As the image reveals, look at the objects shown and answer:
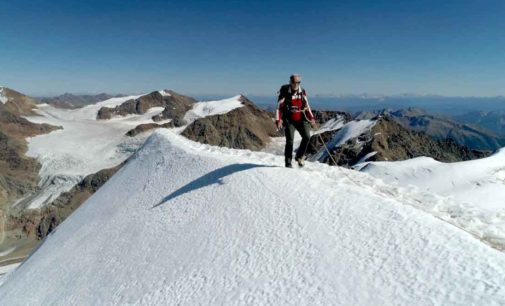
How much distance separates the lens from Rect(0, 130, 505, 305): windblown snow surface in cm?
707

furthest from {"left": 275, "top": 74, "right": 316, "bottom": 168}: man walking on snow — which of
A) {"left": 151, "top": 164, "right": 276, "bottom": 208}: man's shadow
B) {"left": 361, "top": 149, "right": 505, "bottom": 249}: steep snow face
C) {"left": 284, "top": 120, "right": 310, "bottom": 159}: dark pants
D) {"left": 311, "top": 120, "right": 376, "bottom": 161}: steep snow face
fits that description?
{"left": 311, "top": 120, "right": 376, "bottom": 161}: steep snow face

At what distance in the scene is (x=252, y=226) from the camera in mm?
10438

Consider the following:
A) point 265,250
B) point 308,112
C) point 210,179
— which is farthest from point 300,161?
point 265,250

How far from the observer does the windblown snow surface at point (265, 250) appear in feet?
23.2

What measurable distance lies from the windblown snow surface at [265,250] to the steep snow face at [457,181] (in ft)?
6.03

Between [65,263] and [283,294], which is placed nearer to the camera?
[283,294]

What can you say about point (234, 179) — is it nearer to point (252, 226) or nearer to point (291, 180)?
point (291, 180)

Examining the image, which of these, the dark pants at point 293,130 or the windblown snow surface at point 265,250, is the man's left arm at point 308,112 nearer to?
the dark pants at point 293,130

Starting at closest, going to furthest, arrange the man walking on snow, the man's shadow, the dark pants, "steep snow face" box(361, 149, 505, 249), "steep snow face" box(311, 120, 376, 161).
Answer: "steep snow face" box(361, 149, 505, 249) → the man walking on snow → the dark pants → the man's shadow → "steep snow face" box(311, 120, 376, 161)

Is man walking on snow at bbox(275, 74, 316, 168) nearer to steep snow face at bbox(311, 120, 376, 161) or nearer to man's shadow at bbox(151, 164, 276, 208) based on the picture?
man's shadow at bbox(151, 164, 276, 208)

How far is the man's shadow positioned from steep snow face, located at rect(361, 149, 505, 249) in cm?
609

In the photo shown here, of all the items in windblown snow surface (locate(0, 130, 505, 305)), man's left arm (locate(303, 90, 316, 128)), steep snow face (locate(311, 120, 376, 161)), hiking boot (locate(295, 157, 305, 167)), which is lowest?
steep snow face (locate(311, 120, 376, 161))

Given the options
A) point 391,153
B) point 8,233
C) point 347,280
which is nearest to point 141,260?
point 347,280

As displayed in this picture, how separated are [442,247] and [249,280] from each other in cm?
395
